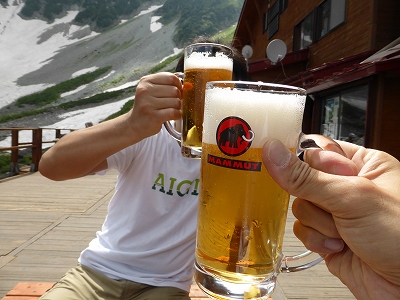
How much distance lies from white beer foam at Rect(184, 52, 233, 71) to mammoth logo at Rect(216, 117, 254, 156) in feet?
1.53

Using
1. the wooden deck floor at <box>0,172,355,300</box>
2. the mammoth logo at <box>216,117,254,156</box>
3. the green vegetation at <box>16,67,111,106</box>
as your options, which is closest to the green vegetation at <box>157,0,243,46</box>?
the green vegetation at <box>16,67,111,106</box>

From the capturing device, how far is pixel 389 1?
661 cm

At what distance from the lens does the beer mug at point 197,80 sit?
1.21 m

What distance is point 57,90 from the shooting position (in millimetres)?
39531

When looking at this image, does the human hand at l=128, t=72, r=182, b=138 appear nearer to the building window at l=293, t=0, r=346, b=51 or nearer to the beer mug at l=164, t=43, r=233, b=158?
the beer mug at l=164, t=43, r=233, b=158

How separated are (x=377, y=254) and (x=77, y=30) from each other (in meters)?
68.1

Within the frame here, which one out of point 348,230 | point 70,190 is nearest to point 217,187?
point 348,230

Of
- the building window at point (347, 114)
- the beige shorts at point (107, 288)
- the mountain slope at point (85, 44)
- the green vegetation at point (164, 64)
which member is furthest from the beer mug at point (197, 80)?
the green vegetation at point (164, 64)

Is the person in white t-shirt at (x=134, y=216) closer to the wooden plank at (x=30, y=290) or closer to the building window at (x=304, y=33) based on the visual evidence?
the wooden plank at (x=30, y=290)

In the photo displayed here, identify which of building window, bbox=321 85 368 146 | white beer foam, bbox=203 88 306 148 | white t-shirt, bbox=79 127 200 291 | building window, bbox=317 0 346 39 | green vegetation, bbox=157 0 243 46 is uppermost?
green vegetation, bbox=157 0 243 46

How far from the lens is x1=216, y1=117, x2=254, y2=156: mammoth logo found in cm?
82

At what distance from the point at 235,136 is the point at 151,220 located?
1.02 metres

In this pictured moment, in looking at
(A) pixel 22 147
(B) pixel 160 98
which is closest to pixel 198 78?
(B) pixel 160 98

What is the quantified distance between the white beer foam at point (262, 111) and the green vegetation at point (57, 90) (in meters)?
38.4
